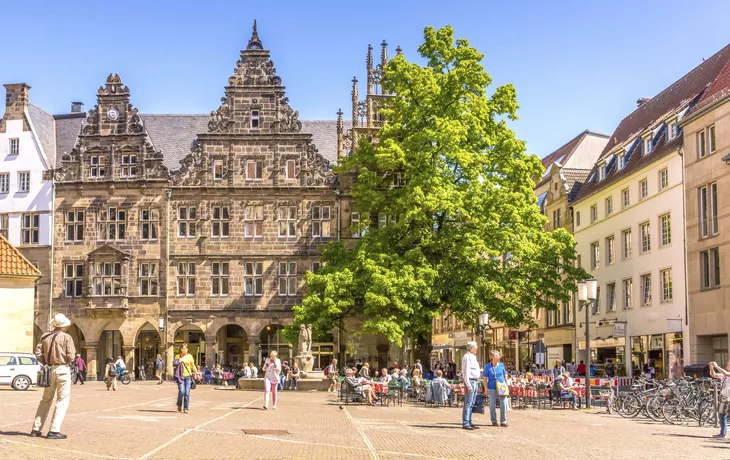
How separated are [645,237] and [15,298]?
2897 centimetres

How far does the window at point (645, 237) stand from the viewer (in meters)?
48.2

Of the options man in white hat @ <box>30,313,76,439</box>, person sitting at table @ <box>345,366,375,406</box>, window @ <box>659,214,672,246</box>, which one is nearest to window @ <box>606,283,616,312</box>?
window @ <box>659,214,672,246</box>

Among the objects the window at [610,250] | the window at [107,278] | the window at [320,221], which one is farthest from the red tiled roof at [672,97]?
the window at [107,278]

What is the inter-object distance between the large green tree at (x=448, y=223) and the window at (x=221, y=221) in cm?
1402

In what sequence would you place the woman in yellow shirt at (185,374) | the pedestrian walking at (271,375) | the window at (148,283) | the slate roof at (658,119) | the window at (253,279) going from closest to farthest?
the woman in yellow shirt at (185,374)
the pedestrian walking at (271,375)
the slate roof at (658,119)
the window at (253,279)
the window at (148,283)

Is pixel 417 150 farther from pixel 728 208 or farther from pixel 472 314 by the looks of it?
pixel 728 208

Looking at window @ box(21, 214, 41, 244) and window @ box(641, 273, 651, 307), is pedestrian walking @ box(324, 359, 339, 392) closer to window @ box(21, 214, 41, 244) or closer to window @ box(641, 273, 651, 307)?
window @ box(641, 273, 651, 307)

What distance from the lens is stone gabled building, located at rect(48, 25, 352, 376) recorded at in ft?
193

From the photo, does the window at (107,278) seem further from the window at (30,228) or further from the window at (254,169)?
the window at (254,169)

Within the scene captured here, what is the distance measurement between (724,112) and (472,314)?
13.1 metres

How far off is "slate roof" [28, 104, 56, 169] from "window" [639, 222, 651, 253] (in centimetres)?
3418

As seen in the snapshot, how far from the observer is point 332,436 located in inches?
761

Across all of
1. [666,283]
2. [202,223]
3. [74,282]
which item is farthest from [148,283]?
[666,283]

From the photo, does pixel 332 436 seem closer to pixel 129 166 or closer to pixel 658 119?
pixel 658 119
